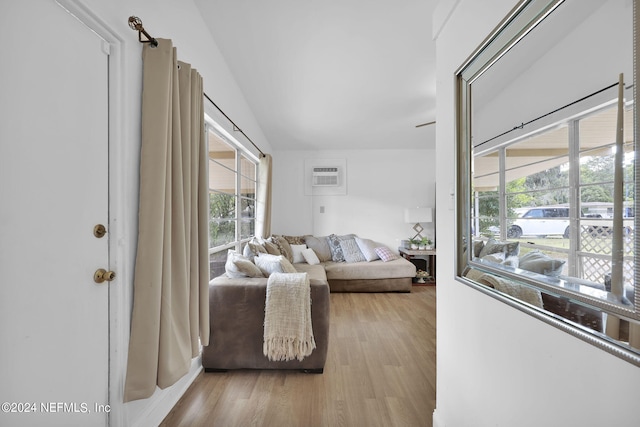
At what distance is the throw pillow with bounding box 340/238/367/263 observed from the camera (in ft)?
15.1

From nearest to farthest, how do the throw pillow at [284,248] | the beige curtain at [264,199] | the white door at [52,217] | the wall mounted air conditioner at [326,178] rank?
the white door at [52,217]
the beige curtain at [264,199]
the throw pillow at [284,248]
the wall mounted air conditioner at [326,178]

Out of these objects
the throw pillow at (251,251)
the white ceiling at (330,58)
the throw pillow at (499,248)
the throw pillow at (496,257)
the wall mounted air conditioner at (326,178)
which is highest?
the white ceiling at (330,58)

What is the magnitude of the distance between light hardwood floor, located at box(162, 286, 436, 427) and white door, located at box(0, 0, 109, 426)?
0.68 m

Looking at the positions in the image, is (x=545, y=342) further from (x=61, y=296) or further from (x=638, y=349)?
(x=61, y=296)

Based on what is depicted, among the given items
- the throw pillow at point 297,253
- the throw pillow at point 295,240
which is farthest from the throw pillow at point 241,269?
the throw pillow at point 295,240

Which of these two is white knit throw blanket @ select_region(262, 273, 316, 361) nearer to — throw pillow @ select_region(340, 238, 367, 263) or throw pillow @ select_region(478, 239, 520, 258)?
throw pillow @ select_region(478, 239, 520, 258)

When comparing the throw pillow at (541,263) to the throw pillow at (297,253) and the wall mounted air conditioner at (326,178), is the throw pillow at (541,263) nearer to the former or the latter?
the throw pillow at (297,253)

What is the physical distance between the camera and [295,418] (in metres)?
1.53

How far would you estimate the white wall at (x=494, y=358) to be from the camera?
23.2 inches

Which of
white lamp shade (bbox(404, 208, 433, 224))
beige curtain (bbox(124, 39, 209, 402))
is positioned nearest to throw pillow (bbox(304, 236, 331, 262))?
white lamp shade (bbox(404, 208, 433, 224))

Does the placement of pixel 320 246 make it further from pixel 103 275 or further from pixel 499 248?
pixel 499 248

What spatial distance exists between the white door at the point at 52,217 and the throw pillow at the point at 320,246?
3715 millimetres

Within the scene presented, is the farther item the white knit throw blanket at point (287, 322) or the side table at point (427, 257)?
the side table at point (427, 257)

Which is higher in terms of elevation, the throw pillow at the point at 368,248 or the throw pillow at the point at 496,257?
the throw pillow at the point at 496,257
